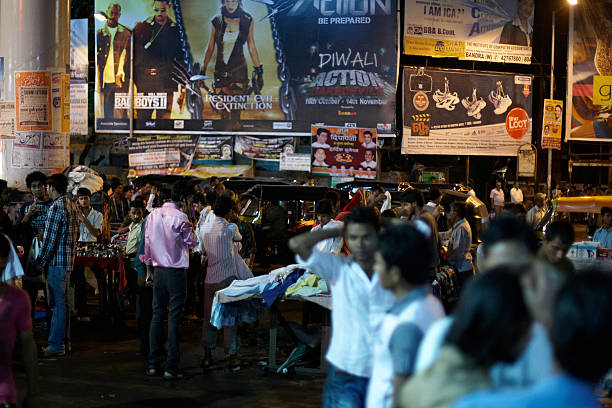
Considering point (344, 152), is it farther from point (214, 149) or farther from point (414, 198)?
point (414, 198)

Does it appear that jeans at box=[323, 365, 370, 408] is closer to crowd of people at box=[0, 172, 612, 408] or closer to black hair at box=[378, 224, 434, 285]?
crowd of people at box=[0, 172, 612, 408]

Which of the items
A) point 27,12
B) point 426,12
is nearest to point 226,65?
point 426,12

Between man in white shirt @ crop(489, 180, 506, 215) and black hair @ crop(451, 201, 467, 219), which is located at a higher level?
black hair @ crop(451, 201, 467, 219)

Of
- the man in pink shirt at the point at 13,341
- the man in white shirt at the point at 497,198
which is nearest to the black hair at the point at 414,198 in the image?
the man in pink shirt at the point at 13,341

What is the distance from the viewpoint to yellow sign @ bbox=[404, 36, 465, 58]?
85.6ft

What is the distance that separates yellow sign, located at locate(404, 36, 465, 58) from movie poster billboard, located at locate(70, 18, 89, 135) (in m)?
11.9

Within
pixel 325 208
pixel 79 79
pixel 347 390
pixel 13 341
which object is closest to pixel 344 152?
pixel 79 79

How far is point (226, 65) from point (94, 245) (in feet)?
55.1

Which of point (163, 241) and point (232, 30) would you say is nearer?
point (163, 241)

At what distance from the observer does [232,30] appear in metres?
26.9

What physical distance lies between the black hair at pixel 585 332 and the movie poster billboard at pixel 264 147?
24550 millimetres

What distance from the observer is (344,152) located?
74.9 feet

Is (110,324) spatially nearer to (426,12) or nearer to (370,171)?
(370,171)

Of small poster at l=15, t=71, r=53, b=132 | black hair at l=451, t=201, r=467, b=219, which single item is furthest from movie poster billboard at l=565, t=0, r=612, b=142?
small poster at l=15, t=71, r=53, b=132
